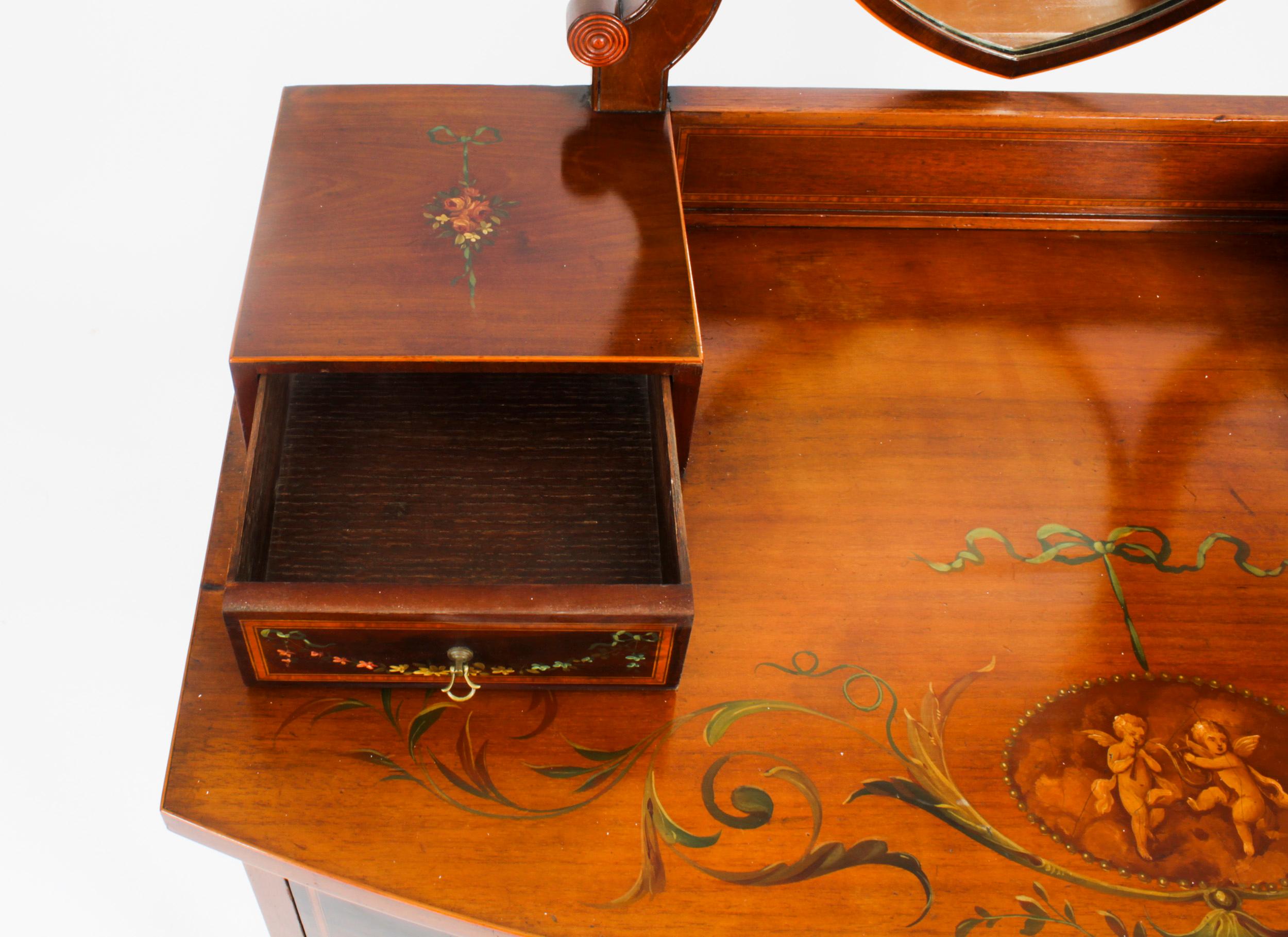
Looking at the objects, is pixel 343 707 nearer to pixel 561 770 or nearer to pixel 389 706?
pixel 389 706

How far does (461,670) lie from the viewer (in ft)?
3.08

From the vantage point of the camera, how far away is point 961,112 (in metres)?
1.25

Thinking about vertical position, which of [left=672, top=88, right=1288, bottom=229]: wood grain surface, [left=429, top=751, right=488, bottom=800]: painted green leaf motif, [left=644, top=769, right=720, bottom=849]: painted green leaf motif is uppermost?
[left=672, top=88, right=1288, bottom=229]: wood grain surface

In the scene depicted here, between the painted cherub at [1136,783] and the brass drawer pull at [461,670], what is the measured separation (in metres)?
0.50

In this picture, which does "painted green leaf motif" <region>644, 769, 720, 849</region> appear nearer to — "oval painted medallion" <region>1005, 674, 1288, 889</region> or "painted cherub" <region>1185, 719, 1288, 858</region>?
"oval painted medallion" <region>1005, 674, 1288, 889</region>

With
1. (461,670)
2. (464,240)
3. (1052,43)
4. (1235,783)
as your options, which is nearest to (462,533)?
(461,670)

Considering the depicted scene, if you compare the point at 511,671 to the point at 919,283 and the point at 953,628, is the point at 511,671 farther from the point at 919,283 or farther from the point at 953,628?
the point at 919,283

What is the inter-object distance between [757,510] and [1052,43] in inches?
24.6

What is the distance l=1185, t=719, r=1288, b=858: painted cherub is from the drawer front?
44 cm

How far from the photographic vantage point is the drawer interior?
3.41 ft

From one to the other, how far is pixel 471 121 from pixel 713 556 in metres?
0.50

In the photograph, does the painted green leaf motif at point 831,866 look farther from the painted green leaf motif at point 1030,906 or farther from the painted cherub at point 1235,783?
the painted cherub at point 1235,783

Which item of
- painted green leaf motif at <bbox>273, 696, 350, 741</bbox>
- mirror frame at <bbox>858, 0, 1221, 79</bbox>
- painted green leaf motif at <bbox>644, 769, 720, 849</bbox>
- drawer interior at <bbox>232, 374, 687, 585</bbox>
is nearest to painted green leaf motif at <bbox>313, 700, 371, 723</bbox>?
painted green leaf motif at <bbox>273, 696, 350, 741</bbox>

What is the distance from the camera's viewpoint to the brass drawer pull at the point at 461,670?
920 millimetres
